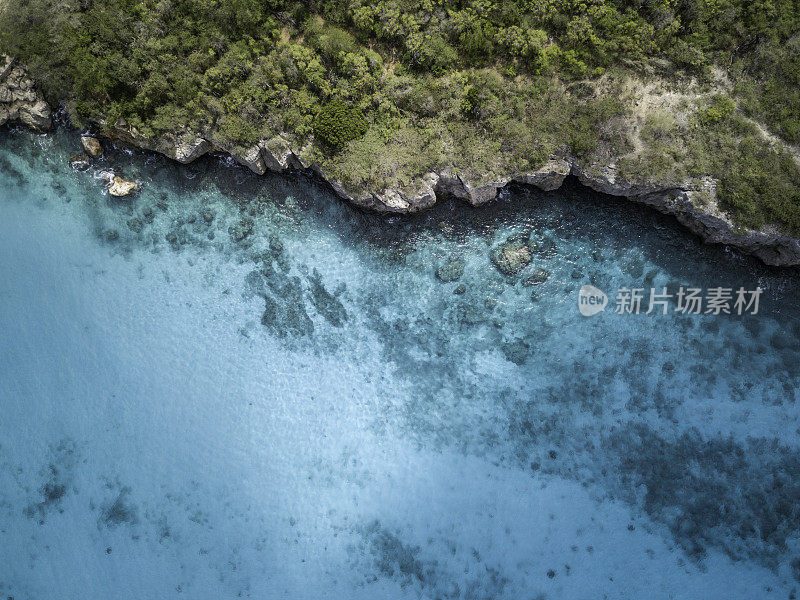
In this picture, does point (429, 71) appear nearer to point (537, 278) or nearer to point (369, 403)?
point (537, 278)

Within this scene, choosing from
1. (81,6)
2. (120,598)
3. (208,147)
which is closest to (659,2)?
(208,147)

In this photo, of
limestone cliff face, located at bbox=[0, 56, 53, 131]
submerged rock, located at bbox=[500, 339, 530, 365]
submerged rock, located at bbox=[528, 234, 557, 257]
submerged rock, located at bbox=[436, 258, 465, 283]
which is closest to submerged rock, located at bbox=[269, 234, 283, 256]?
submerged rock, located at bbox=[436, 258, 465, 283]

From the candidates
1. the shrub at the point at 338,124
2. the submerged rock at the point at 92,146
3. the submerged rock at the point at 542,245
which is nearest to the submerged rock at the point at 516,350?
the submerged rock at the point at 542,245

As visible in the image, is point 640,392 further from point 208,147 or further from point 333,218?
point 208,147

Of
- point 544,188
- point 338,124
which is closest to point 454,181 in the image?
point 544,188

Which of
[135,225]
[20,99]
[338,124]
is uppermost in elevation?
[338,124]

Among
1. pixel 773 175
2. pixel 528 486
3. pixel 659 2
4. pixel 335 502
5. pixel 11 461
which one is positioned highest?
pixel 659 2

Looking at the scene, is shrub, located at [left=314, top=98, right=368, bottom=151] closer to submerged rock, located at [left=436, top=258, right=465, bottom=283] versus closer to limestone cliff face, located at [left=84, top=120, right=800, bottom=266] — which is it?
limestone cliff face, located at [left=84, top=120, right=800, bottom=266]
